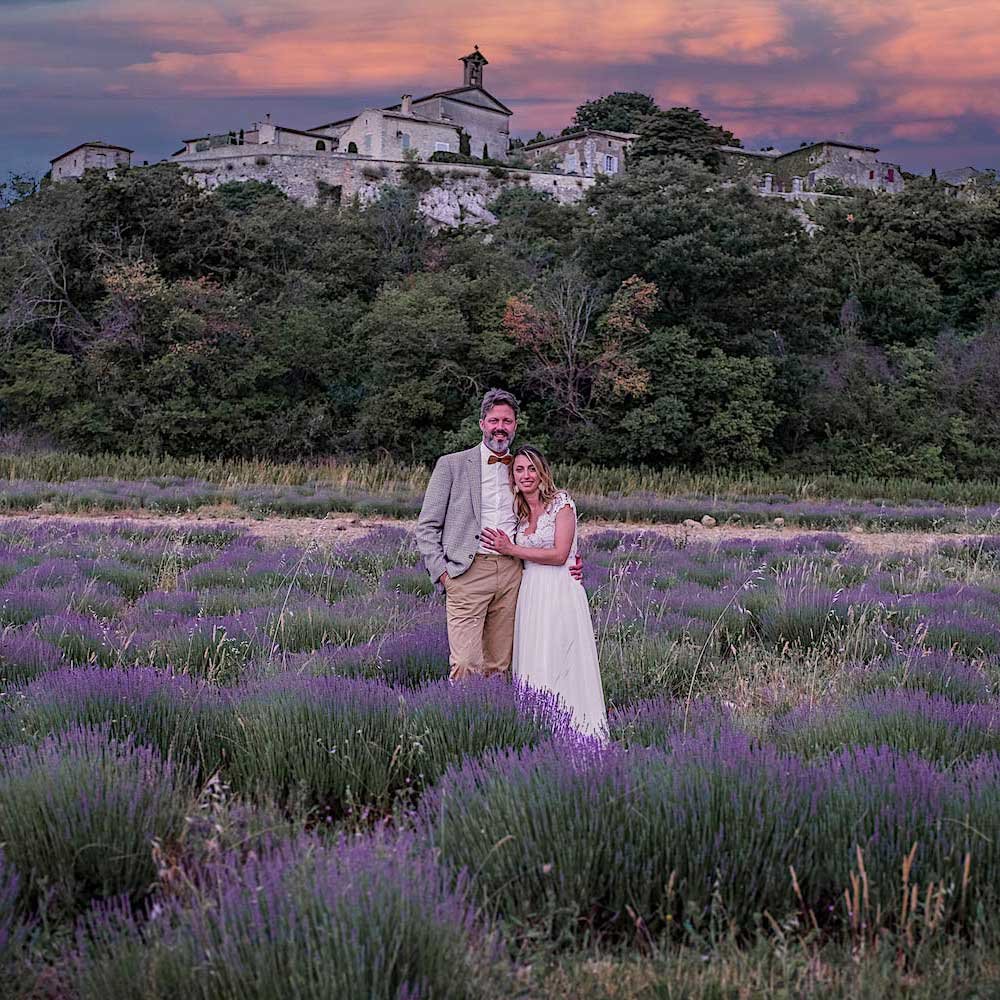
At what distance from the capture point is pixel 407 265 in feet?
139

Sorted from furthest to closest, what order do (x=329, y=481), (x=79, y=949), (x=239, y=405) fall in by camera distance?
(x=239, y=405)
(x=329, y=481)
(x=79, y=949)

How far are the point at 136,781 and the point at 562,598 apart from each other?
2513 millimetres

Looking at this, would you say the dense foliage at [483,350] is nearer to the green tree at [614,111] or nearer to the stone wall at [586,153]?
the stone wall at [586,153]

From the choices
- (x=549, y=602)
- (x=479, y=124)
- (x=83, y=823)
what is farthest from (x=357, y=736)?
(x=479, y=124)

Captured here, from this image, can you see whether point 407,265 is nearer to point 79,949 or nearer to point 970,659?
point 970,659

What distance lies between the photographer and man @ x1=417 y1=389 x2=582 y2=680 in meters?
5.55

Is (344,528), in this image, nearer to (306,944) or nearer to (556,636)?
(556,636)

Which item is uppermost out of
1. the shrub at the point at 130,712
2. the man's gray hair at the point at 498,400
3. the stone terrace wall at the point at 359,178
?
the stone terrace wall at the point at 359,178

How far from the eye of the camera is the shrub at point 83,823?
9.59 feet

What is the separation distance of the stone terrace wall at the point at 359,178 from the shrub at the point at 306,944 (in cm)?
5982

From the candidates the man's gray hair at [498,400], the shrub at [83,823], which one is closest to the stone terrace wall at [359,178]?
the man's gray hair at [498,400]

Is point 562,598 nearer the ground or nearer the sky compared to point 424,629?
nearer the sky

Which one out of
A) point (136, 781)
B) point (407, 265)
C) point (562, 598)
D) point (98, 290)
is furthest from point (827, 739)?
point (407, 265)

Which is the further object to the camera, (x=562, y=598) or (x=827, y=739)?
(x=562, y=598)
